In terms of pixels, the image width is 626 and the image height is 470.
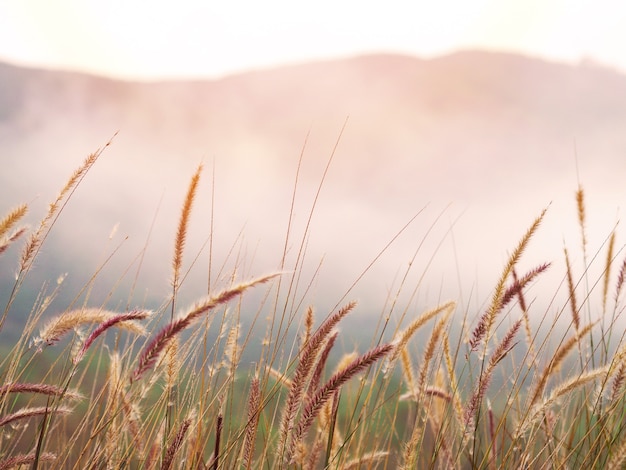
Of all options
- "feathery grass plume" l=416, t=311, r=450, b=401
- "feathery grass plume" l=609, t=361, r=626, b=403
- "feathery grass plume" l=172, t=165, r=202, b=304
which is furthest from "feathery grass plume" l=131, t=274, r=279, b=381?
"feathery grass plume" l=609, t=361, r=626, b=403

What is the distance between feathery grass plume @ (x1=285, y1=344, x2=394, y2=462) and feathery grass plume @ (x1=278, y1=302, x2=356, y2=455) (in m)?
0.06

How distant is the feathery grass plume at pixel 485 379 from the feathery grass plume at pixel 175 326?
0.81m

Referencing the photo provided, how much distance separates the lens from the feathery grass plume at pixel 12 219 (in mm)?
1882

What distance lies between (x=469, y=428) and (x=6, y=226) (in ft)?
4.80

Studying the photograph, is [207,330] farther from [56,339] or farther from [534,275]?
[534,275]

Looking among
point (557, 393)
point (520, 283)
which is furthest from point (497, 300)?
point (557, 393)

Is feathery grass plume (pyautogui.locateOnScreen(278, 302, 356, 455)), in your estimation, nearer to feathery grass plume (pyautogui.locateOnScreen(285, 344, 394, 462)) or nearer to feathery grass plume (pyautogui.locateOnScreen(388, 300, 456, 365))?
feathery grass plume (pyautogui.locateOnScreen(285, 344, 394, 462))

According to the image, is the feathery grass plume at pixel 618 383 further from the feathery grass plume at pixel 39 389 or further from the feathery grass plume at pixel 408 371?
the feathery grass plume at pixel 39 389

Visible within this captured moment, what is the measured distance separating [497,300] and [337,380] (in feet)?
1.85

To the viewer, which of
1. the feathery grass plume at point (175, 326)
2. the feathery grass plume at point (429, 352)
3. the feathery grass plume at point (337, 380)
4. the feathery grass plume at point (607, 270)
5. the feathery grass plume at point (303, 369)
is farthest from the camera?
the feathery grass plume at point (607, 270)

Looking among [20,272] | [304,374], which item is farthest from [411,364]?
[20,272]

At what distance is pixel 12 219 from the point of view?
6.31 ft

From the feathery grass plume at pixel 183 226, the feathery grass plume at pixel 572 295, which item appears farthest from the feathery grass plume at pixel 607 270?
the feathery grass plume at pixel 183 226

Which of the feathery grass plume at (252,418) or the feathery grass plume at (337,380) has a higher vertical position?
the feathery grass plume at (337,380)
